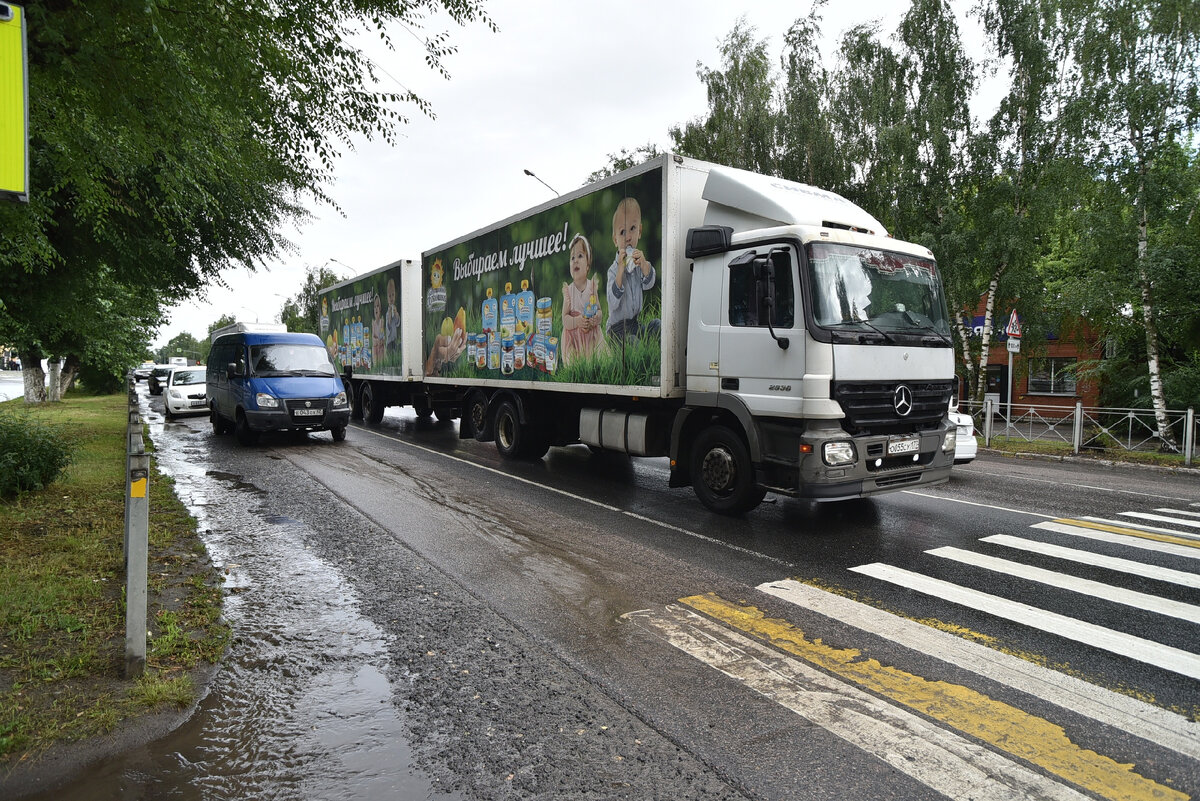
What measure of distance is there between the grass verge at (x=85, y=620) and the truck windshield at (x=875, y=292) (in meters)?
5.67

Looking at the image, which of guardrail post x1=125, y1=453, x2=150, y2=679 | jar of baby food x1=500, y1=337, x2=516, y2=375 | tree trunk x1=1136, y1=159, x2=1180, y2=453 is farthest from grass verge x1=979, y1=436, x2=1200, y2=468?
guardrail post x1=125, y1=453, x2=150, y2=679

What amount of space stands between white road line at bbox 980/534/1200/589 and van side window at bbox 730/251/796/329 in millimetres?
3022

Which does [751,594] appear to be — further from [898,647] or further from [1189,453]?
[1189,453]

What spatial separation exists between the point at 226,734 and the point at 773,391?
527 cm

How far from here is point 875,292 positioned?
6.91 m

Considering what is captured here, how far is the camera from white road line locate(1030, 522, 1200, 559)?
20.7 feet

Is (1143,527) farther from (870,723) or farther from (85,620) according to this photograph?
(85,620)

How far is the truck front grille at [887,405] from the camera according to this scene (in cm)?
650

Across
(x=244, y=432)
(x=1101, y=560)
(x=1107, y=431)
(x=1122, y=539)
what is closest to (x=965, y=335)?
(x=1107, y=431)

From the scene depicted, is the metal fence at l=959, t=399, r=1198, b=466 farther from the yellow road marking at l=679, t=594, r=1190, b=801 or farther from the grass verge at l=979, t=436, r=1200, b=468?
the yellow road marking at l=679, t=594, r=1190, b=801

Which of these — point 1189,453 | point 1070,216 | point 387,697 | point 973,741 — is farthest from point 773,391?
point 1070,216

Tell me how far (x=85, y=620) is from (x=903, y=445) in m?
6.92

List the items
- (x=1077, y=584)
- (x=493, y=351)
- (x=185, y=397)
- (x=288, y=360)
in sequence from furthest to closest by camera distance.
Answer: (x=185, y=397)
(x=288, y=360)
(x=493, y=351)
(x=1077, y=584)

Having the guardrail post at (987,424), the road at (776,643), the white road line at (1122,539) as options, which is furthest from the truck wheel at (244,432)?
the guardrail post at (987,424)
